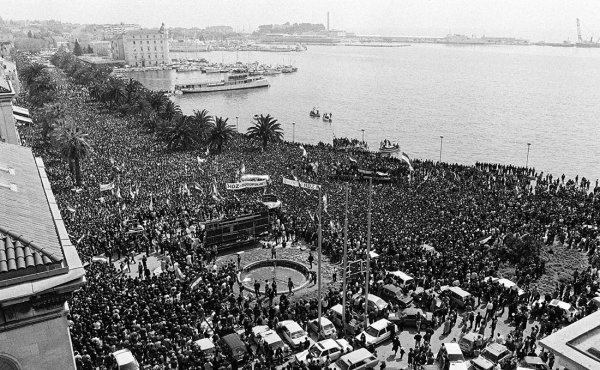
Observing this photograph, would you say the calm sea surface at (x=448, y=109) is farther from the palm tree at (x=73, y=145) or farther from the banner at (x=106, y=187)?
the banner at (x=106, y=187)

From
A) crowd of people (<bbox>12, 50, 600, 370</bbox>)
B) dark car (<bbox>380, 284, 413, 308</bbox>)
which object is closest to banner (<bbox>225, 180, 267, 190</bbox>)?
crowd of people (<bbox>12, 50, 600, 370</bbox>)

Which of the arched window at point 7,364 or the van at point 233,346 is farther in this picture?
the van at point 233,346

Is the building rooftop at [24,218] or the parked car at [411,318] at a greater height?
the building rooftop at [24,218]

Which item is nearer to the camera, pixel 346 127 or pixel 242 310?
pixel 242 310

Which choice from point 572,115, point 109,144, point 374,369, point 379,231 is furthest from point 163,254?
A: point 572,115

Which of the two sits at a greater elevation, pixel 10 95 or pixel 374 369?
pixel 10 95

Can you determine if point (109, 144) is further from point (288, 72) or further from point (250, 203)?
point (288, 72)

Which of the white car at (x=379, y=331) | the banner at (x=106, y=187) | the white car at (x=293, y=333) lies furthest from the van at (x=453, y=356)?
the banner at (x=106, y=187)
